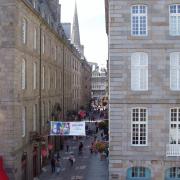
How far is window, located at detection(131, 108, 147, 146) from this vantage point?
100 ft

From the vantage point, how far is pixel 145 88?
30.8 metres

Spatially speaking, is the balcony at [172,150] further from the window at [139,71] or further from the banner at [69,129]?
the banner at [69,129]

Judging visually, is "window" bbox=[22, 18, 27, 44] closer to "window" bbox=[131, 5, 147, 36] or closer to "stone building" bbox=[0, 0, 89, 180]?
"stone building" bbox=[0, 0, 89, 180]

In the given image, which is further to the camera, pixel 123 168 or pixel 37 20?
pixel 37 20

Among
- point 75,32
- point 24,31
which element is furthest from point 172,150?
point 75,32

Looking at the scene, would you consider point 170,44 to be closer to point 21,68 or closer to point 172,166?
point 172,166

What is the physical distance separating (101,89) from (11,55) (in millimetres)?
156748

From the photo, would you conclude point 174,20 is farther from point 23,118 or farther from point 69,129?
point 23,118

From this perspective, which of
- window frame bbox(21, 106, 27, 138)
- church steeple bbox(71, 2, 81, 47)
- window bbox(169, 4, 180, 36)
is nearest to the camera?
window bbox(169, 4, 180, 36)

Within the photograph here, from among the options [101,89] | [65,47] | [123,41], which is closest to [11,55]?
[123,41]

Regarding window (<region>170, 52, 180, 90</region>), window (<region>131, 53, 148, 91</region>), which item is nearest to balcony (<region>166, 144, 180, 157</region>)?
window (<region>170, 52, 180, 90</region>)

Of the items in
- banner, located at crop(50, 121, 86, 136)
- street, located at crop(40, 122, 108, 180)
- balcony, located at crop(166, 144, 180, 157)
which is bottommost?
street, located at crop(40, 122, 108, 180)

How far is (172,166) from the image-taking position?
100 feet

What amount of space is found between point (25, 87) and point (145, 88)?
12095 mm
